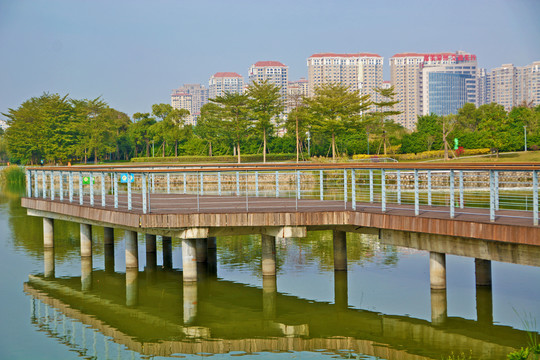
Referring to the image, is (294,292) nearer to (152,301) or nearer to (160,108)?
(152,301)

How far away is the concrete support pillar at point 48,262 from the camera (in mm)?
21594

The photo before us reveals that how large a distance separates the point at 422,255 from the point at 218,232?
885 centimetres

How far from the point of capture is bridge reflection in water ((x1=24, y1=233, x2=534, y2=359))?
44.1 ft

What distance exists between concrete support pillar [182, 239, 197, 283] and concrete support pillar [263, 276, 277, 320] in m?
2.00

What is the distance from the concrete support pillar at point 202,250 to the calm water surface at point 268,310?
51 centimetres

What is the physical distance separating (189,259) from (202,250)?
3613mm

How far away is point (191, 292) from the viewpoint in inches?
677

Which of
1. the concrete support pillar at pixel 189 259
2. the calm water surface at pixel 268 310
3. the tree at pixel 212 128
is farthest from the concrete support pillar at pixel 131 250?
the tree at pixel 212 128

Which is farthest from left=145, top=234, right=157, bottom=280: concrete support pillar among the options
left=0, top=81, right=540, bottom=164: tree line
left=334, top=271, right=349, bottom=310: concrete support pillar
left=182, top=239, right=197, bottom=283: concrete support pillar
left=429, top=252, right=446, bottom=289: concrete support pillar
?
left=0, top=81, right=540, bottom=164: tree line

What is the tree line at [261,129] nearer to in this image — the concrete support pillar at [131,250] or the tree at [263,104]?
the tree at [263,104]

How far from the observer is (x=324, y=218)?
1655cm

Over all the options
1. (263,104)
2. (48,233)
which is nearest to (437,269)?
(48,233)

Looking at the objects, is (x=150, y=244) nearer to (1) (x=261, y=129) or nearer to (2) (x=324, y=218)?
(2) (x=324, y=218)

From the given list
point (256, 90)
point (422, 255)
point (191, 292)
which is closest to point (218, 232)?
point (191, 292)
